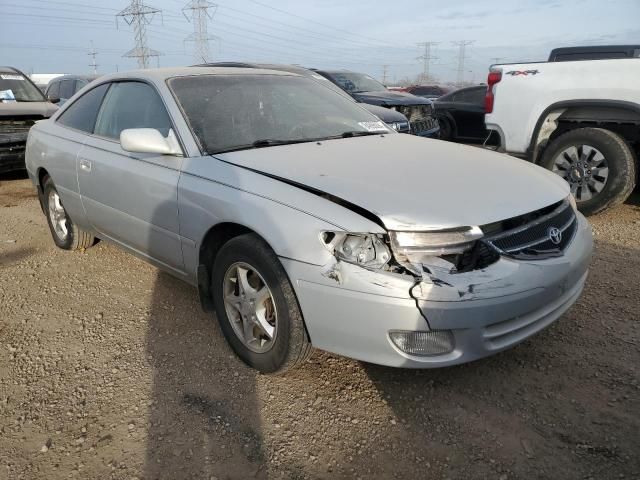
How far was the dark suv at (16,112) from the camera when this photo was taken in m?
7.64

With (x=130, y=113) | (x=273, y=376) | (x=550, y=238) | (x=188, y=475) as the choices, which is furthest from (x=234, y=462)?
(x=130, y=113)

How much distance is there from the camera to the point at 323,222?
88.6 inches

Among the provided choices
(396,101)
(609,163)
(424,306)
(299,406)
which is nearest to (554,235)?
(424,306)

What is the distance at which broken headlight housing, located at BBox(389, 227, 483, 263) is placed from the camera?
86.1 inches

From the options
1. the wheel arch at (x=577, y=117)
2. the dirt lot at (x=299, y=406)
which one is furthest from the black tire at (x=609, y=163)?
the dirt lot at (x=299, y=406)

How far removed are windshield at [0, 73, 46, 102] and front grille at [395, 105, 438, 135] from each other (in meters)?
6.20

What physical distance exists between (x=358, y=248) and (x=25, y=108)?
8.00 metres

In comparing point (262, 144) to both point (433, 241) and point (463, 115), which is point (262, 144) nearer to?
point (433, 241)

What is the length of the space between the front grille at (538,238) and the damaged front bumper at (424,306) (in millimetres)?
56

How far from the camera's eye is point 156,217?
10.4ft

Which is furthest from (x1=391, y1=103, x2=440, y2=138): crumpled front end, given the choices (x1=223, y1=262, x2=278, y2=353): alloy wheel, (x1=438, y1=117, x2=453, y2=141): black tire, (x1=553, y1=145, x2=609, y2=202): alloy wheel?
(x1=223, y1=262, x2=278, y2=353): alloy wheel

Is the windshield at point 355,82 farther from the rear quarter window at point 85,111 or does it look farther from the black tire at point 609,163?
the rear quarter window at point 85,111

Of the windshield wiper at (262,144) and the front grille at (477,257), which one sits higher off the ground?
the windshield wiper at (262,144)

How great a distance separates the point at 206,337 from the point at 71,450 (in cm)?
104
